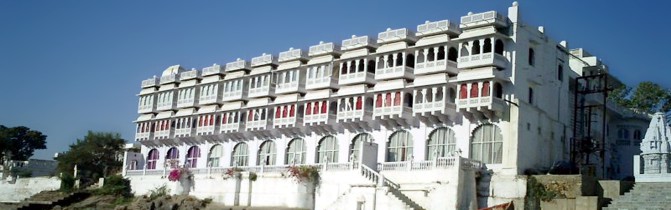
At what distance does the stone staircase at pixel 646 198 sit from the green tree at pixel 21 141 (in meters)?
81.0

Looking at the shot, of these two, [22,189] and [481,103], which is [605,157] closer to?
[481,103]

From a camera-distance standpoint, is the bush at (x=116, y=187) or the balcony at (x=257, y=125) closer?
the balcony at (x=257, y=125)

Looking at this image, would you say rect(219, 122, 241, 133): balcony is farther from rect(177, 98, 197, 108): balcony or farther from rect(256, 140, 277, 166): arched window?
rect(177, 98, 197, 108): balcony

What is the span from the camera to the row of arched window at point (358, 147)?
47812 mm

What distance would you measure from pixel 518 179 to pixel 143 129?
132ft

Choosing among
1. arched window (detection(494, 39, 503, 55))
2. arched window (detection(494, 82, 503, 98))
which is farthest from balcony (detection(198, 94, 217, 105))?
arched window (detection(494, 82, 503, 98))

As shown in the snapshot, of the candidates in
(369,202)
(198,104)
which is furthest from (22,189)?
(369,202)

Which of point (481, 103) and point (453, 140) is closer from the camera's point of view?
point (481, 103)

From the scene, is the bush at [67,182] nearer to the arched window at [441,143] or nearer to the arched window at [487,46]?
Answer: the arched window at [441,143]

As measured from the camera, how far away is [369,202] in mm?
44312

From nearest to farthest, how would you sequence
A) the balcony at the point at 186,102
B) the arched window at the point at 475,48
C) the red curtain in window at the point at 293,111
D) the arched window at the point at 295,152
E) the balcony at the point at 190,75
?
the arched window at the point at 475,48, the red curtain in window at the point at 293,111, the arched window at the point at 295,152, the balcony at the point at 186,102, the balcony at the point at 190,75

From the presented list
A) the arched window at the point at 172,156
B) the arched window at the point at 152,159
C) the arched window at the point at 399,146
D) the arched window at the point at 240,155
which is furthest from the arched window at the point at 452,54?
the arched window at the point at 152,159

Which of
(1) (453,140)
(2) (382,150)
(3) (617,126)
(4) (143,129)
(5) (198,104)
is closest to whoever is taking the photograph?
(1) (453,140)

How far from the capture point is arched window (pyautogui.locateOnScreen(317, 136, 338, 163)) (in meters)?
56.9
